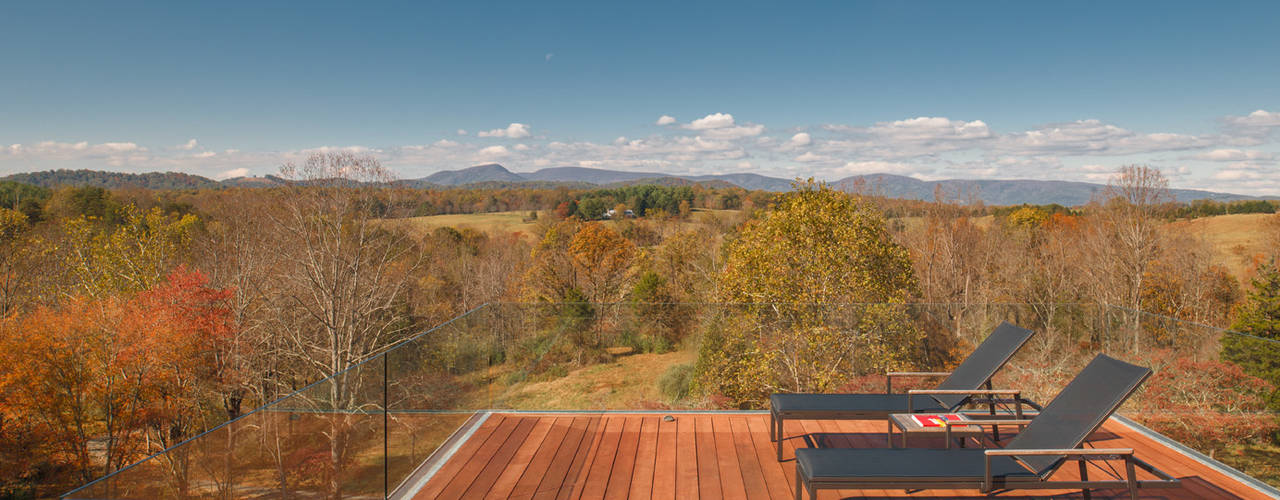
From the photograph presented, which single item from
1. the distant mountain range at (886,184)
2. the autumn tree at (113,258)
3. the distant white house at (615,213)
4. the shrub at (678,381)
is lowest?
the shrub at (678,381)

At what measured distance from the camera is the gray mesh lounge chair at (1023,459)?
2.45m

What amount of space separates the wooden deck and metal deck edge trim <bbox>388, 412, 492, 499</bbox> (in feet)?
0.15

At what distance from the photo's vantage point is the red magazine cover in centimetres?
326

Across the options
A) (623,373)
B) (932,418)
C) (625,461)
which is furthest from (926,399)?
(623,373)

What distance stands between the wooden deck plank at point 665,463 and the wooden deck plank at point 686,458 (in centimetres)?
3

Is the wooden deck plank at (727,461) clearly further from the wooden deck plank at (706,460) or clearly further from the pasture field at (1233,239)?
the pasture field at (1233,239)

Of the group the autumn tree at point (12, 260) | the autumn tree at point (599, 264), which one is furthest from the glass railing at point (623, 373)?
the autumn tree at point (12, 260)

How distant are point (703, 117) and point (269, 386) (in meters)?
27.6

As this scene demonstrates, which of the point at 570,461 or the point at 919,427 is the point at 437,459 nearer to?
the point at 570,461

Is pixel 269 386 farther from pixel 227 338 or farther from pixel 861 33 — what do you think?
pixel 861 33

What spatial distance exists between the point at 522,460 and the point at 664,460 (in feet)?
2.80

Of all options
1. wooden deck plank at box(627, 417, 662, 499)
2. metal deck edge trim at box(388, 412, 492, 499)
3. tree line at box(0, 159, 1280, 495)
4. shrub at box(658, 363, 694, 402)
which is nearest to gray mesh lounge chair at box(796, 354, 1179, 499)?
wooden deck plank at box(627, 417, 662, 499)

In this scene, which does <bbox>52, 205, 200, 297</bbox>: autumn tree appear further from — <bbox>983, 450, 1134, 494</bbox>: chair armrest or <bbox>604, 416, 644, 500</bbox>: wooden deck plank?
<bbox>983, 450, 1134, 494</bbox>: chair armrest

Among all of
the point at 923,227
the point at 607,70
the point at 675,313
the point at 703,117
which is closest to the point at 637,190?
the point at 703,117
